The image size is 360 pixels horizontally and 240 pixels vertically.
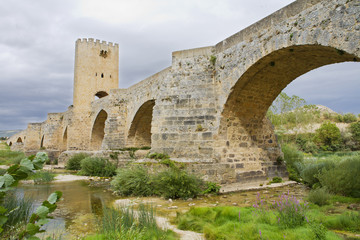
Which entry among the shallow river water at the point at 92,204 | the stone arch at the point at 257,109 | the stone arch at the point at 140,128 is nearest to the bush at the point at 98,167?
the stone arch at the point at 140,128

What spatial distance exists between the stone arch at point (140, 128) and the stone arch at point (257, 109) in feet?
22.0

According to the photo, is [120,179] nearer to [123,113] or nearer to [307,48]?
[307,48]

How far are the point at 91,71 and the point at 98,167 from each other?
1272 cm

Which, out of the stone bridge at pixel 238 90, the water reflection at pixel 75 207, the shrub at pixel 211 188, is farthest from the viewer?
the shrub at pixel 211 188

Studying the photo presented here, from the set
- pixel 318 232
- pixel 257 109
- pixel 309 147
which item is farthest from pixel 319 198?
pixel 309 147

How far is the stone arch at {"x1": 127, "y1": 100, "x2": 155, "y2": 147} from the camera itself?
599 inches

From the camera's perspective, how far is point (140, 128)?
16.3 m

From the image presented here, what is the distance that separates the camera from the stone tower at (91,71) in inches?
895

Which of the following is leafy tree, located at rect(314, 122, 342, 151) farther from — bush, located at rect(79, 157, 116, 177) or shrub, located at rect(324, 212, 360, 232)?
shrub, located at rect(324, 212, 360, 232)

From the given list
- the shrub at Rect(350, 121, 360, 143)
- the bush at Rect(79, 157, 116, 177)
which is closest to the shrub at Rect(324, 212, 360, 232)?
the bush at Rect(79, 157, 116, 177)

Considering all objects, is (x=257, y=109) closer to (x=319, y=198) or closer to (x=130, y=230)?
(x=319, y=198)

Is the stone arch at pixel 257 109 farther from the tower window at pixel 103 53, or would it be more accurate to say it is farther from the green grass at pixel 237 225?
the tower window at pixel 103 53

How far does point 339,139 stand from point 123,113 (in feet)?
87.0

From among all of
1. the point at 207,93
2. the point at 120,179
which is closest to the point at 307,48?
the point at 207,93
